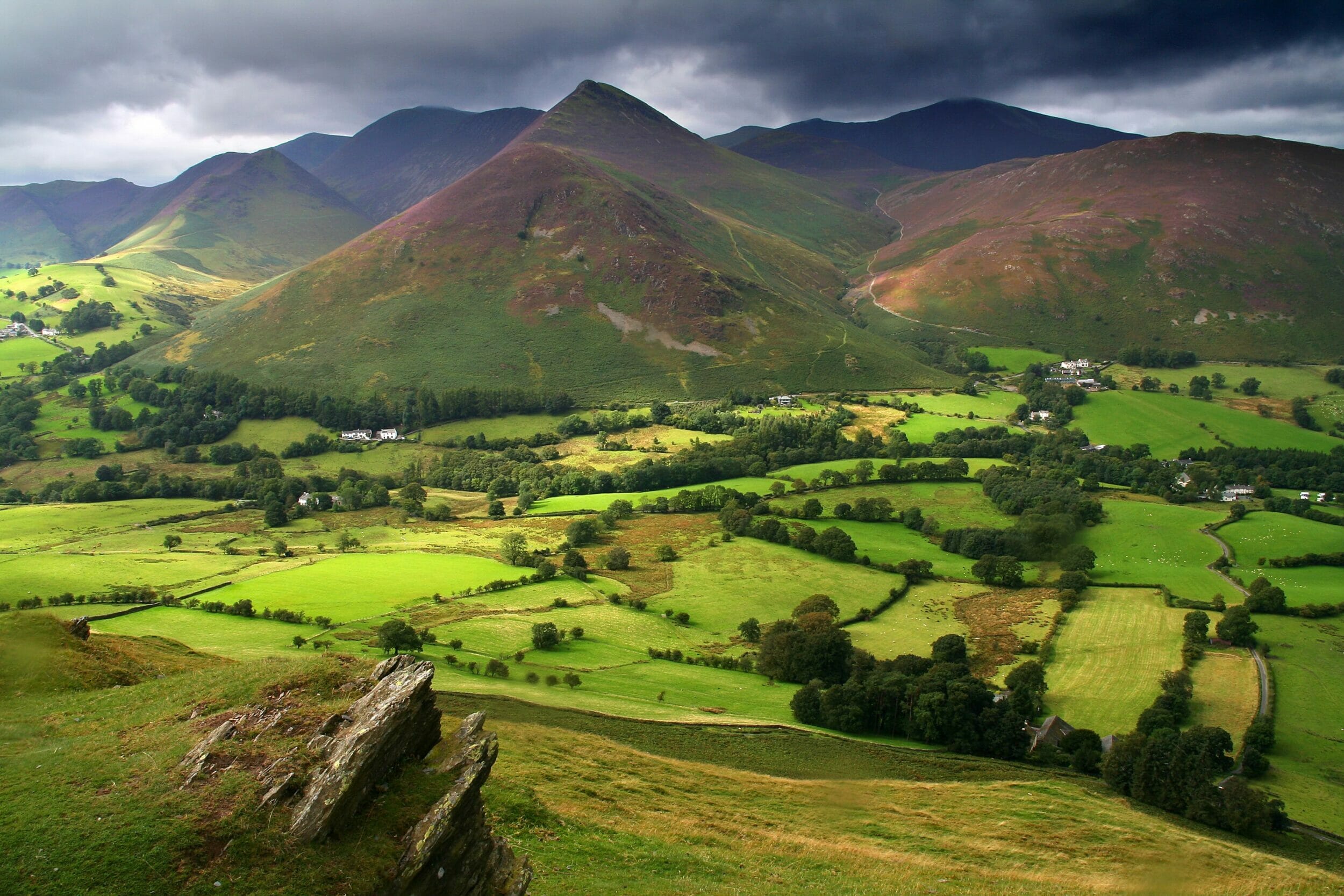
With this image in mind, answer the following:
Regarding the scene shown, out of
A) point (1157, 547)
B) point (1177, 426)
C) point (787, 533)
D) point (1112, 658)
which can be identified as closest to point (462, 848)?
point (1112, 658)

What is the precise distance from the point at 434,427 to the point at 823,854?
147 m

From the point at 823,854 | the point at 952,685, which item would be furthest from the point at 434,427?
the point at 823,854

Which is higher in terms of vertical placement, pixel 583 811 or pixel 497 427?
pixel 497 427

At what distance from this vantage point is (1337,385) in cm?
17025

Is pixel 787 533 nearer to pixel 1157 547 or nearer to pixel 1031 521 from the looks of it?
pixel 1031 521

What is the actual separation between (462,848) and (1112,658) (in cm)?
6080

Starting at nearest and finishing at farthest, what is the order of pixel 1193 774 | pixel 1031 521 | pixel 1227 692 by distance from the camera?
pixel 1193 774 → pixel 1227 692 → pixel 1031 521

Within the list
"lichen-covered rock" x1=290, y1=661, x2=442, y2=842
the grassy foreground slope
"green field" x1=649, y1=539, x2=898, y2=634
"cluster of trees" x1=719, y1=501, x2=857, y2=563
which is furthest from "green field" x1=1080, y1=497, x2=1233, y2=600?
"lichen-covered rock" x1=290, y1=661, x2=442, y2=842

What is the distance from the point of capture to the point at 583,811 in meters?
31.6

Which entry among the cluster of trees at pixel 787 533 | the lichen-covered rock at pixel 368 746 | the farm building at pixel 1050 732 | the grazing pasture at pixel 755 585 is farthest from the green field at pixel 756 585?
the lichen-covered rock at pixel 368 746

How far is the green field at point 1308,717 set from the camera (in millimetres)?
43625

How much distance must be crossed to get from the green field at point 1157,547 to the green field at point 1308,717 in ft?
31.8

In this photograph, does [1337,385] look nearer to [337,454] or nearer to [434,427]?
[434,427]

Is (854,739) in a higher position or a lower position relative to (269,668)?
lower
